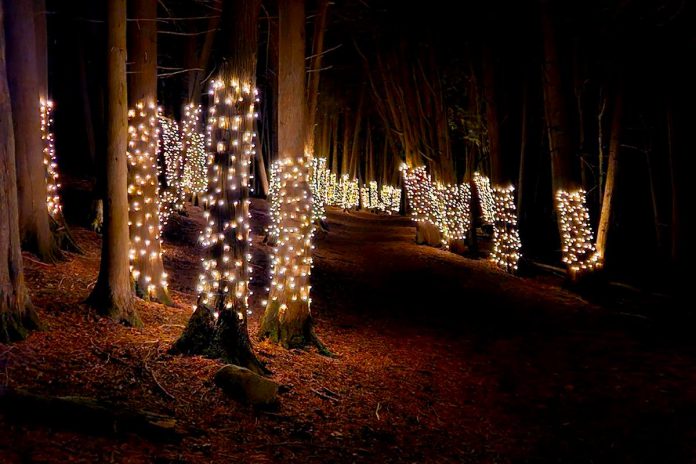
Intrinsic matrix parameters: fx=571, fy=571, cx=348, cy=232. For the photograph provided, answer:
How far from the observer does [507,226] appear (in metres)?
19.2

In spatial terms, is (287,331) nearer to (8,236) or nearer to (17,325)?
(17,325)

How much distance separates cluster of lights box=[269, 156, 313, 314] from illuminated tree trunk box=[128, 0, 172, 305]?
2129 millimetres

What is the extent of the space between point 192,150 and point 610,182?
13044 mm

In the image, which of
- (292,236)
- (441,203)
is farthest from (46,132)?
(441,203)

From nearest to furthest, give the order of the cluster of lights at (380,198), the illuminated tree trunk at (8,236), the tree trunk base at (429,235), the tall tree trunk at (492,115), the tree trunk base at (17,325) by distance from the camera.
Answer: the illuminated tree trunk at (8,236) < the tree trunk base at (17,325) < the tall tree trunk at (492,115) < the tree trunk base at (429,235) < the cluster of lights at (380,198)

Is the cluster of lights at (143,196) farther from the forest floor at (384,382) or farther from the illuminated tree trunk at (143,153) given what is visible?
the forest floor at (384,382)

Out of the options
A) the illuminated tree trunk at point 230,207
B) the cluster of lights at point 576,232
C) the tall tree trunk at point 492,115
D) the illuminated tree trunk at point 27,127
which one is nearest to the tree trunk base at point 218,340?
the illuminated tree trunk at point 230,207

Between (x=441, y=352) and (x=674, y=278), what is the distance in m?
12.2

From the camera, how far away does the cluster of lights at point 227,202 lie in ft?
22.5

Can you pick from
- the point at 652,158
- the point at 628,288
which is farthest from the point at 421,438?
the point at 652,158

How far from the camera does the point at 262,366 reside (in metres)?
6.83

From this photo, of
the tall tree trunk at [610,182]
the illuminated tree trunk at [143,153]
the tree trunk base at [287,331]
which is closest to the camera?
the tree trunk base at [287,331]

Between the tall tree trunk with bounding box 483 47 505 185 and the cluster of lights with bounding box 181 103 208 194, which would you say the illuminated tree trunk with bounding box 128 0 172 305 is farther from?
the tall tree trunk with bounding box 483 47 505 185

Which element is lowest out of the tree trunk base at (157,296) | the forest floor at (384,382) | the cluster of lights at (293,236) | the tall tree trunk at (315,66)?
the forest floor at (384,382)
